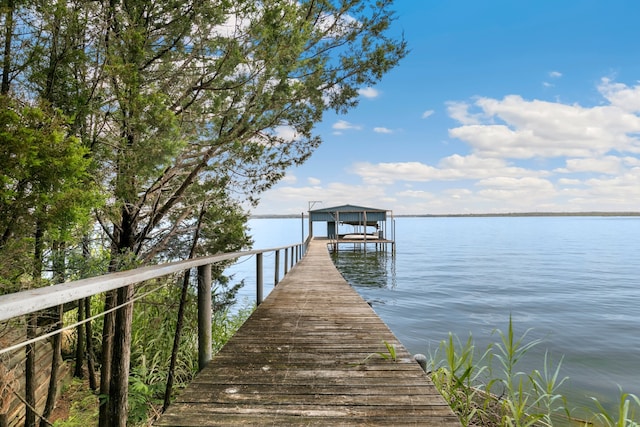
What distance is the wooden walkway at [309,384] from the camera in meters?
1.82

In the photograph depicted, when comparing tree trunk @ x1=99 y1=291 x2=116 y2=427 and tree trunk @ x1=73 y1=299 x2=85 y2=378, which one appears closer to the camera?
tree trunk @ x1=99 y1=291 x2=116 y2=427

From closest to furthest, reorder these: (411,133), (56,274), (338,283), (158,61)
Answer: (56,274)
(158,61)
(338,283)
(411,133)

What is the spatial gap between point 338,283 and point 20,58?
5942 millimetres

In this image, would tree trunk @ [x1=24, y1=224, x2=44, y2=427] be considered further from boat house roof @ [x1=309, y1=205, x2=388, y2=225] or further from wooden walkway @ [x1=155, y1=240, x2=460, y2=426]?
boat house roof @ [x1=309, y1=205, x2=388, y2=225]

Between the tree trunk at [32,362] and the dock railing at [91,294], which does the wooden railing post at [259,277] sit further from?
the tree trunk at [32,362]

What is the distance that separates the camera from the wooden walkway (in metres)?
1.82

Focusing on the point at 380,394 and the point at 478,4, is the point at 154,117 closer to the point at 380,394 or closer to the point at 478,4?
the point at 380,394

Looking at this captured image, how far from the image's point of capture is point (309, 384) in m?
2.25

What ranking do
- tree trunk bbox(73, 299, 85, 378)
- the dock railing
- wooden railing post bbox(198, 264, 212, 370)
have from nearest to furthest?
the dock railing, wooden railing post bbox(198, 264, 212, 370), tree trunk bbox(73, 299, 85, 378)

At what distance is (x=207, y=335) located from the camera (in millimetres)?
2820

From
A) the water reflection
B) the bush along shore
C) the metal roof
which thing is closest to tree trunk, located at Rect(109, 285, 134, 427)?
the bush along shore

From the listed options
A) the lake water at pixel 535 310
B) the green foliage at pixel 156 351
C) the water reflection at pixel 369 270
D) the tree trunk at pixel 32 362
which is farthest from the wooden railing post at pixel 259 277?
the water reflection at pixel 369 270

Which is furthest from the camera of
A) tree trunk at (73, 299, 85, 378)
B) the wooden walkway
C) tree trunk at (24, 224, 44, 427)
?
tree trunk at (73, 299, 85, 378)

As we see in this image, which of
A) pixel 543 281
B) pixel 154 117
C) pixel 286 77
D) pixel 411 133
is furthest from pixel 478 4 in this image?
pixel 411 133
